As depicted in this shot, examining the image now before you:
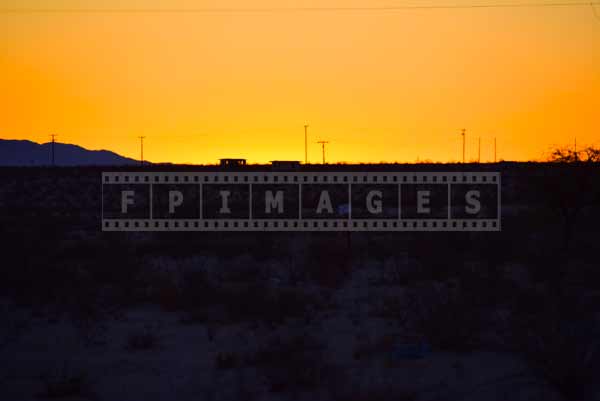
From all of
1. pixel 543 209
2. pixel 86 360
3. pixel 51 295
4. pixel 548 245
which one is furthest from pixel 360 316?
pixel 548 245

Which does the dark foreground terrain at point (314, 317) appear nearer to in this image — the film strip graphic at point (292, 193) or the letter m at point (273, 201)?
the film strip graphic at point (292, 193)

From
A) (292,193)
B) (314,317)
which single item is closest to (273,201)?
(292,193)

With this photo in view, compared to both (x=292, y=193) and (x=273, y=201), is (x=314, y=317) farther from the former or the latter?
(x=292, y=193)

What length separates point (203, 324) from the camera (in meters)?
14.7

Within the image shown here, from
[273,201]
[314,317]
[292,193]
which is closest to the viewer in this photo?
[314,317]

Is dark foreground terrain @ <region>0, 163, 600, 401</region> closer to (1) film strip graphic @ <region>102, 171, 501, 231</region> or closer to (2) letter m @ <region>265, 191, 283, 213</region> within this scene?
(1) film strip graphic @ <region>102, 171, 501, 231</region>

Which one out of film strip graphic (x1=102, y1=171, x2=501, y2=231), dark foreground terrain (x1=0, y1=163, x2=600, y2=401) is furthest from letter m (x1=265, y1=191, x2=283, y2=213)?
dark foreground terrain (x1=0, y1=163, x2=600, y2=401)

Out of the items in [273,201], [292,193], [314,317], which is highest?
[292,193]

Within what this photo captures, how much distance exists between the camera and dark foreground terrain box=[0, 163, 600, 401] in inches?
410

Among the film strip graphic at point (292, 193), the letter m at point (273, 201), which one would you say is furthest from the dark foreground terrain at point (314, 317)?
the letter m at point (273, 201)

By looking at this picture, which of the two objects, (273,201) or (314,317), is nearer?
(314,317)

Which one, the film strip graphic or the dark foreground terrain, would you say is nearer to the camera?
the dark foreground terrain

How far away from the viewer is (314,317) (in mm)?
15062

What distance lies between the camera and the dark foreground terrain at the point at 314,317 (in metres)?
10.4
